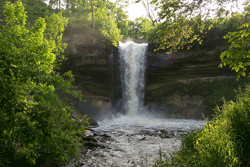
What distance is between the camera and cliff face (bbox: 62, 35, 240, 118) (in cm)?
1939

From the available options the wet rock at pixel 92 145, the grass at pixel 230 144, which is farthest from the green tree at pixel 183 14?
the wet rock at pixel 92 145

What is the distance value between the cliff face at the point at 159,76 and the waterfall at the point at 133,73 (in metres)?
0.63

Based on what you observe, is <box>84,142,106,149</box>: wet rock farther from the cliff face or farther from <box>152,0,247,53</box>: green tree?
the cliff face

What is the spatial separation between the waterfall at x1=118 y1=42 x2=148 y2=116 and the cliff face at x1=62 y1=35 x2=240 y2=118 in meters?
0.63

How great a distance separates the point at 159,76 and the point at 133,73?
3.26 meters

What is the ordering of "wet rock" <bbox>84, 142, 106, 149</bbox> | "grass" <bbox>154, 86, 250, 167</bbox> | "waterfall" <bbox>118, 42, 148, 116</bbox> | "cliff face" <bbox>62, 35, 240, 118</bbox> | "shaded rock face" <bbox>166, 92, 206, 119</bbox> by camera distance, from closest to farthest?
"grass" <bbox>154, 86, 250, 167</bbox>
"wet rock" <bbox>84, 142, 106, 149</bbox>
"shaded rock face" <bbox>166, 92, 206, 119</bbox>
"cliff face" <bbox>62, 35, 240, 118</bbox>
"waterfall" <bbox>118, 42, 148, 116</bbox>

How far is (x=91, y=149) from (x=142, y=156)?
225 cm

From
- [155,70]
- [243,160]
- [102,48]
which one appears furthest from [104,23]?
[243,160]

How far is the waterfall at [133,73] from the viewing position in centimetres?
2136

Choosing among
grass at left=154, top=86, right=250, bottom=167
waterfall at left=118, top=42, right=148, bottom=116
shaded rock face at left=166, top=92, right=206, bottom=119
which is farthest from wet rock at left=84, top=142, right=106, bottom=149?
shaded rock face at left=166, top=92, right=206, bottom=119

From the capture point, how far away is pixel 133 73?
71.0 ft

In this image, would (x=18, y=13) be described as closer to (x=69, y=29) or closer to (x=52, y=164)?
(x=52, y=164)

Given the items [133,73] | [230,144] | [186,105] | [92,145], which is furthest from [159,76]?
[230,144]

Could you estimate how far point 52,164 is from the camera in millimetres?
5223
